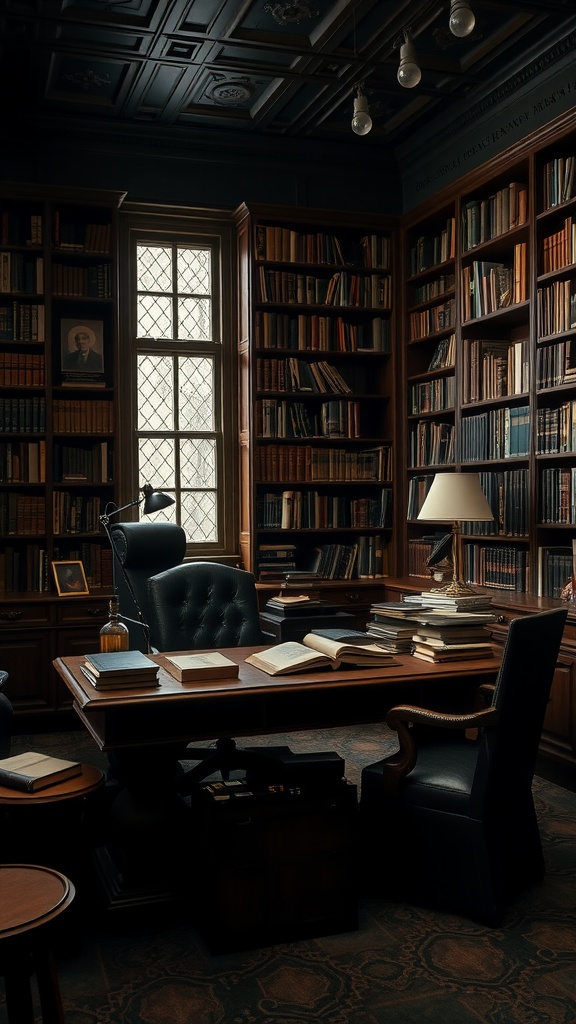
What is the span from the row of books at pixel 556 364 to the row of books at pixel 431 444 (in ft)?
3.31

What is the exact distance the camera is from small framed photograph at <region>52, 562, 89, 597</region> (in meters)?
5.51

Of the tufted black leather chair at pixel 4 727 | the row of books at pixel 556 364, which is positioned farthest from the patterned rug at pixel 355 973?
the row of books at pixel 556 364

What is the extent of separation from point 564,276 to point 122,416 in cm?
290

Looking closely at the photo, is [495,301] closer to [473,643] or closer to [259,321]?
[259,321]

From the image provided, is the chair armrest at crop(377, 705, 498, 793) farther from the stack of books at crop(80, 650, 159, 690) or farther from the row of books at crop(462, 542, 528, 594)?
the row of books at crop(462, 542, 528, 594)

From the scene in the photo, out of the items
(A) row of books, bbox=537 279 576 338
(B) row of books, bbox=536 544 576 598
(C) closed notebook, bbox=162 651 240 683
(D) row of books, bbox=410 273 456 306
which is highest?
(D) row of books, bbox=410 273 456 306

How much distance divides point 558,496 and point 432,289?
192 centimetres

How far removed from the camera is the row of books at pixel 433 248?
5617 millimetres

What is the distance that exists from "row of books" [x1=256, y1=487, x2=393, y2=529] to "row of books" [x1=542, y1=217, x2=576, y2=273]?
2.00m

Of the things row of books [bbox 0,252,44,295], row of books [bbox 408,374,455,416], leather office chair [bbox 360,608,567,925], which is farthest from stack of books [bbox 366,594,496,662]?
row of books [bbox 0,252,44,295]

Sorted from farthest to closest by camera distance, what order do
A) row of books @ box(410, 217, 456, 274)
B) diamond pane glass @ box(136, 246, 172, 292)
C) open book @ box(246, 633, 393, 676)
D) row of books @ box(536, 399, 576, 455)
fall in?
diamond pane glass @ box(136, 246, 172, 292) < row of books @ box(410, 217, 456, 274) < row of books @ box(536, 399, 576, 455) < open book @ box(246, 633, 393, 676)

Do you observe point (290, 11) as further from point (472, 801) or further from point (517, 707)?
point (472, 801)

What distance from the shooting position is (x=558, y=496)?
4.63 meters

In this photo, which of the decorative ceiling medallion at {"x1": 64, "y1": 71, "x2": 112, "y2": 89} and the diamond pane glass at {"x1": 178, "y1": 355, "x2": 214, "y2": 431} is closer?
the decorative ceiling medallion at {"x1": 64, "y1": 71, "x2": 112, "y2": 89}
